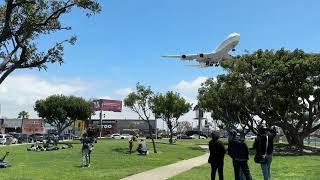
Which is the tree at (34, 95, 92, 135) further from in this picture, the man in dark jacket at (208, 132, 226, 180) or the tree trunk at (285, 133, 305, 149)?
the man in dark jacket at (208, 132, 226, 180)

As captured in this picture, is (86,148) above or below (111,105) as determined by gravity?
below

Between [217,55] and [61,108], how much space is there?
23.8 m

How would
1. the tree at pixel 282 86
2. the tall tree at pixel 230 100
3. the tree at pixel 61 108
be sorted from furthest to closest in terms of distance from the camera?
the tree at pixel 61 108, the tall tree at pixel 230 100, the tree at pixel 282 86

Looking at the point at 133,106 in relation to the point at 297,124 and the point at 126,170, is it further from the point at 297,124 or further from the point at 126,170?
the point at 126,170

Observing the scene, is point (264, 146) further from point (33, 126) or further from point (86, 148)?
point (33, 126)

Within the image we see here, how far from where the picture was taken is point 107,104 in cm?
14912

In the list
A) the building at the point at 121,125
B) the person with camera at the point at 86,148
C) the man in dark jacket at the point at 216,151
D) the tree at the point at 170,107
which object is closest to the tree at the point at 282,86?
the tree at the point at 170,107

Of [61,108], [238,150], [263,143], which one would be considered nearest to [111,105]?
[61,108]

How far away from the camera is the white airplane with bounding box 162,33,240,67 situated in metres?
71.6

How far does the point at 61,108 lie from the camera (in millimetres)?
82250

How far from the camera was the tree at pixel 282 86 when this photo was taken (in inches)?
1780

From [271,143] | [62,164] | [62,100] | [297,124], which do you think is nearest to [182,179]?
[271,143]

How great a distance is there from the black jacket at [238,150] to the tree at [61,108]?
6876 cm

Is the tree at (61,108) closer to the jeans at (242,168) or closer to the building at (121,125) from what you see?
the building at (121,125)
